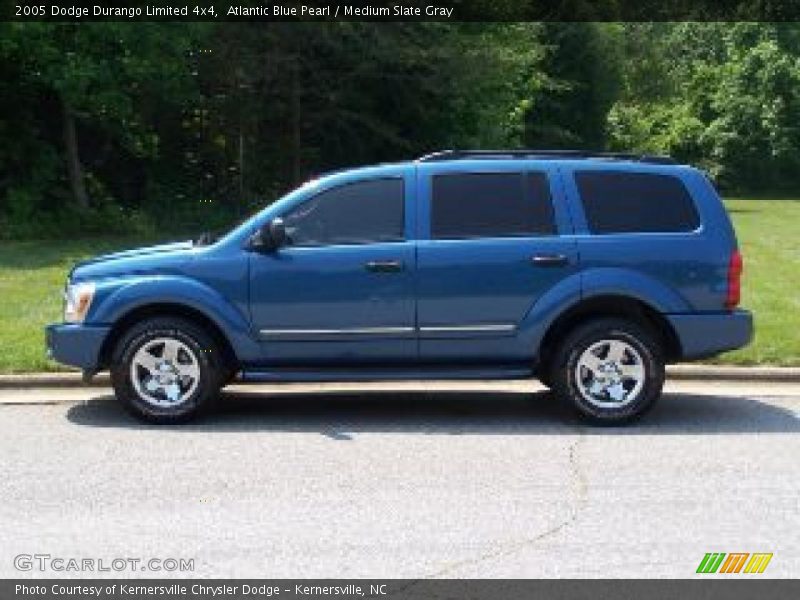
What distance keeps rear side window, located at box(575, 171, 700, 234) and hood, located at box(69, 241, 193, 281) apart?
2818 mm

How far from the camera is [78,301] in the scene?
27.7 feet

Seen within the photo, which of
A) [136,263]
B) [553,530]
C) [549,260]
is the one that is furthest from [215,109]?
[553,530]

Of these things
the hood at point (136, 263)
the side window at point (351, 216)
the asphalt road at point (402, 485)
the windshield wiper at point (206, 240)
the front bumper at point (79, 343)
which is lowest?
the asphalt road at point (402, 485)

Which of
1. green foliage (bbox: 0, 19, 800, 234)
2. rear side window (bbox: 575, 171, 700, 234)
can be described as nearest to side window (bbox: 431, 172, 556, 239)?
rear side window (bbox: 575, 171, 700, 234)

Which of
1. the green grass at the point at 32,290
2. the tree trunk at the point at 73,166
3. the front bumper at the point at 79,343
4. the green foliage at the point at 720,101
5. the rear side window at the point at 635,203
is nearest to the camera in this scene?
the front bumper at the point at 79,343

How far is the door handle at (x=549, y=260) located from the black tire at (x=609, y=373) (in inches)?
18.5

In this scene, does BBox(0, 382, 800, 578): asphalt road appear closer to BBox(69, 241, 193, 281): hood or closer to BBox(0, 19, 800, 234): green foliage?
BBox(69, 241, 193, 281): hood

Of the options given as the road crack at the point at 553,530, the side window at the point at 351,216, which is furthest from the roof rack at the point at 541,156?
the road crack at the point at 553,530

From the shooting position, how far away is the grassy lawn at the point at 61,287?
10.5m

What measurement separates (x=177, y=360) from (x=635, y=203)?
3.37 metres

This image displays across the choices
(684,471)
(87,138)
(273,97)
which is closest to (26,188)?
(87,138)

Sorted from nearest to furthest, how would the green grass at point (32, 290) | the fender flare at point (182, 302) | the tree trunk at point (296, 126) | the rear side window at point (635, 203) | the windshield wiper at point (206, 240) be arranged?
the fender flare at point (182, 302), the rear side window at point (635, 203), the windshield wiper at point (206, 240), the green grass at point (32, 290), the tree trunk at point (296, 126)

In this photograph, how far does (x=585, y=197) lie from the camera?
8.53 meters

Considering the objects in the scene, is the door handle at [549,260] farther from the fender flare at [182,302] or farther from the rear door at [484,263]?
the fender flare at [182,302]
